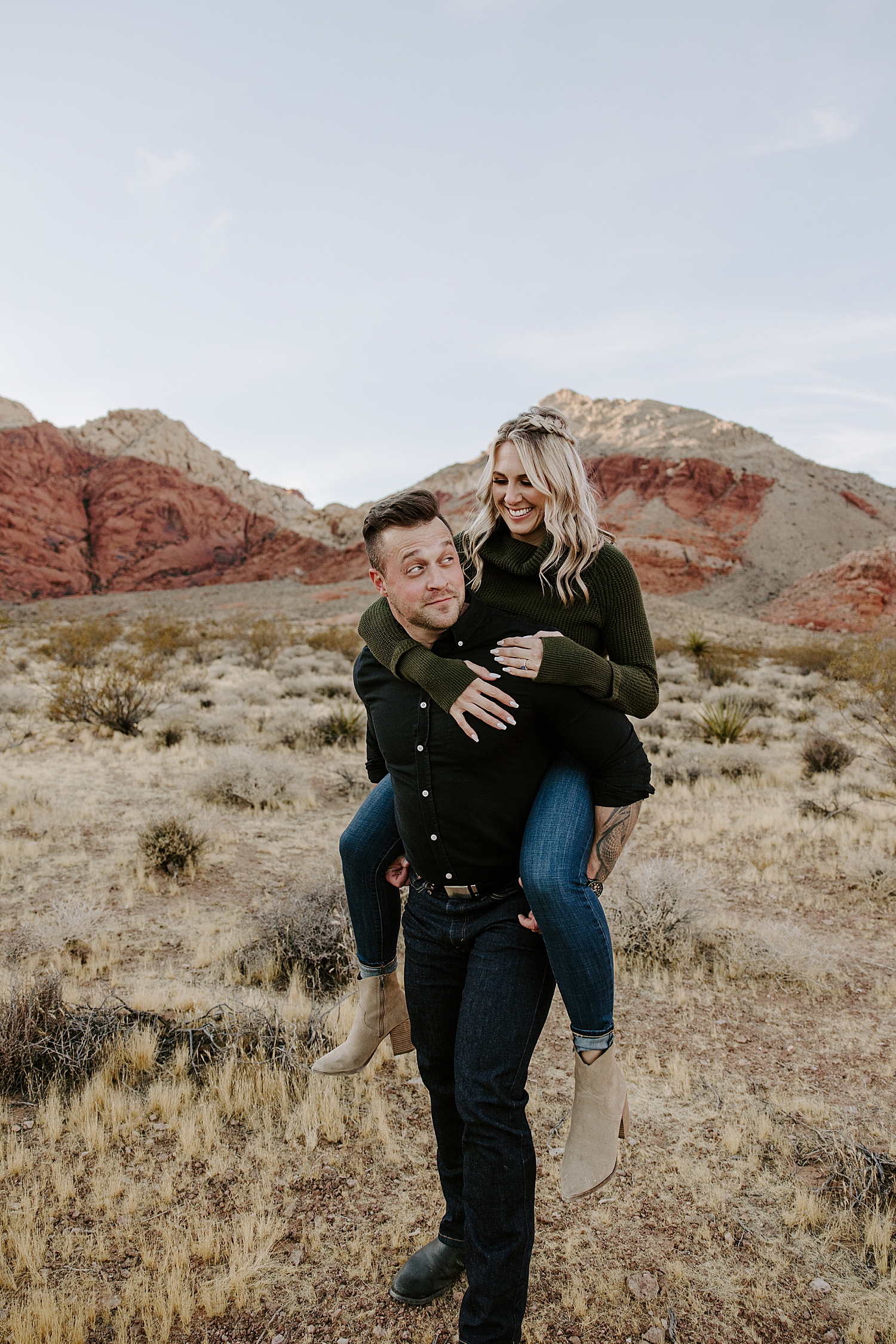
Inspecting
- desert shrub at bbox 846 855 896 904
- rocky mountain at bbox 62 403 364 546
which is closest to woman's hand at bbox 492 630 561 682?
desert shrub at bbox 846 855 896 904

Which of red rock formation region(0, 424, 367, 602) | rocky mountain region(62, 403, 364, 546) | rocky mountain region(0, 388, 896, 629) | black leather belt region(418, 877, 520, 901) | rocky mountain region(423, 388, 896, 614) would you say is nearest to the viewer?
black leather belt region(418, 877, 520, 901)

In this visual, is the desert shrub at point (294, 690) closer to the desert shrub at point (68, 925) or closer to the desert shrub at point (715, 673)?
the desert shrub at point (68, 925)

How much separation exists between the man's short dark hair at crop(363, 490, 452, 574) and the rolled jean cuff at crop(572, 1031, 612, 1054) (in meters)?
1.45

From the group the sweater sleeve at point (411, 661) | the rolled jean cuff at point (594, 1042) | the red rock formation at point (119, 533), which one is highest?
the red rock formation at point (119, 533)

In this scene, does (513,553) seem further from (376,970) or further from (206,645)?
(206,645)

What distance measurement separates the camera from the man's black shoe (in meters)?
2.49

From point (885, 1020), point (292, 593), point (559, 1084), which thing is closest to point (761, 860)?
point (885, 1020)

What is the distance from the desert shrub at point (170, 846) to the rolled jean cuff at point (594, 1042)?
16.6ft

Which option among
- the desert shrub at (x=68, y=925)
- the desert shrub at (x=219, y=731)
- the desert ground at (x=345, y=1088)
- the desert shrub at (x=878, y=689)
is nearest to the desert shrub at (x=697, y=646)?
the desert shrub at (x=878, y=689)

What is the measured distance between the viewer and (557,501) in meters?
2.43

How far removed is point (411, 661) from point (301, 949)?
10.7 ft

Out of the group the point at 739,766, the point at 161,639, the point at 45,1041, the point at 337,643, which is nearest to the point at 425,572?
the point at 45,1041

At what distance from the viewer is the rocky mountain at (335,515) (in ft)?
189

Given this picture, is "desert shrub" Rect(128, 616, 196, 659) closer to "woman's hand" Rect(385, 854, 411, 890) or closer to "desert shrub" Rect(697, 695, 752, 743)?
"desert shrub" Rect(697, 695, 752, 743)
